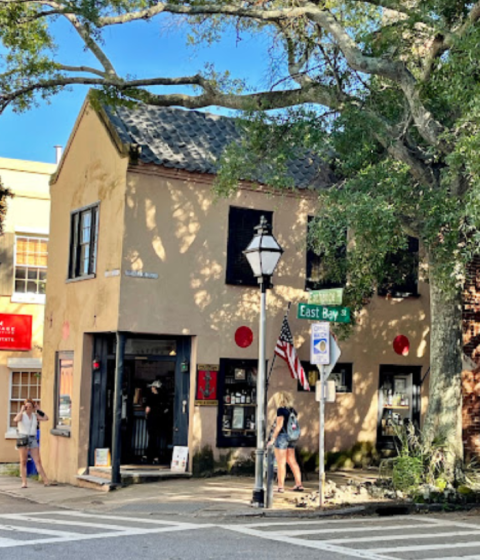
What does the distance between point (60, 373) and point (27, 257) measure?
6.68 m

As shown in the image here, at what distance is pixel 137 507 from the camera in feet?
46.7

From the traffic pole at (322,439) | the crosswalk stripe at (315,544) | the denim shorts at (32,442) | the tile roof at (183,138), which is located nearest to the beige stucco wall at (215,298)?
the tile roof at (183,138)

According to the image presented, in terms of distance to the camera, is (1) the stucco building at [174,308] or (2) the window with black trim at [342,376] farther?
(2) the window with black trim at [342,376]

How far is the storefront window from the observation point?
18375 millimetres

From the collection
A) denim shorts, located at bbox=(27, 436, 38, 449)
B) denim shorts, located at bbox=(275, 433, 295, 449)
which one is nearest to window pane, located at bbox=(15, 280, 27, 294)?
denim shorts, located at bbox=(27, 436, 38, 449)

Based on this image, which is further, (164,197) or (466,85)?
(164,197)

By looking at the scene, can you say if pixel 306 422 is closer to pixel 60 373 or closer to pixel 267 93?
pixel 60 373

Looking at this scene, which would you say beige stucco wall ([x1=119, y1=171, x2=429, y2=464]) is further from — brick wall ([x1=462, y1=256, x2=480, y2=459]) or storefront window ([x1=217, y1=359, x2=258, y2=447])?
brick wall ([x1=462, y1=256, x2=480, y2=459])

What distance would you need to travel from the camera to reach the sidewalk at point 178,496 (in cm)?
1380

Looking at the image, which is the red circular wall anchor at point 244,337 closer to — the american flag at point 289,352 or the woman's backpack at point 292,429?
the american flag at point 289,352

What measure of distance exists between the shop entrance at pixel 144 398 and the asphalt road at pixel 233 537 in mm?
4608

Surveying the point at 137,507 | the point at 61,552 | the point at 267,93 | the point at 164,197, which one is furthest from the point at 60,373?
the point at 61,552

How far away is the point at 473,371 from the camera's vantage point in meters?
20.1

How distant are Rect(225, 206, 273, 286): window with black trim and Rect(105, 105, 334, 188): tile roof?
1137 mm
